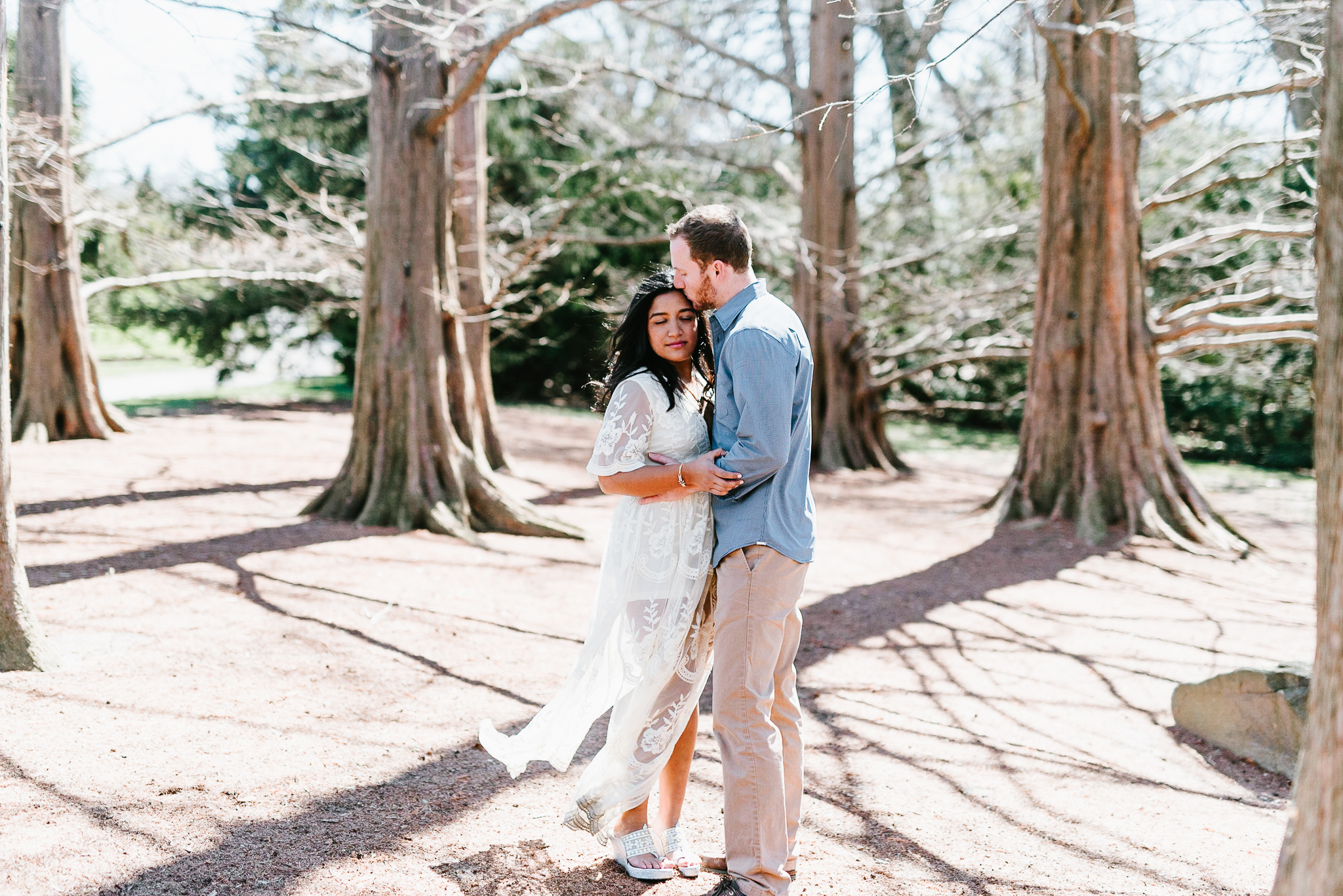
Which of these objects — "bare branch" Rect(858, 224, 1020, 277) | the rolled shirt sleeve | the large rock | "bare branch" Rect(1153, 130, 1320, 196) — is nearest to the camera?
the rolled shirt sleeve

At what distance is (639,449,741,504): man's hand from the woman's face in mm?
347

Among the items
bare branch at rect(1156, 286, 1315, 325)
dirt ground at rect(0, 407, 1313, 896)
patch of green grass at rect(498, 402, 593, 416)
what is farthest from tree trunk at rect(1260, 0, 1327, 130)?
patch of green grass at rect(498, 402, 593, 416)

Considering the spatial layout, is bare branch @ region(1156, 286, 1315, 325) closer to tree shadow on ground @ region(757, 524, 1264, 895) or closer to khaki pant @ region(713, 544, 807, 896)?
tree shadow on ground @ region(757, 524, 1264, 895)

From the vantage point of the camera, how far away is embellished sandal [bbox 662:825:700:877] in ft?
9.82

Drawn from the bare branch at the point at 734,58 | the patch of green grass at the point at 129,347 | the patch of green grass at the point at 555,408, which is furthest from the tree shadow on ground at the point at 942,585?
the patch of green grass at the point at 129,347

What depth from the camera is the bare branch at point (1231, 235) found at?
897 cm

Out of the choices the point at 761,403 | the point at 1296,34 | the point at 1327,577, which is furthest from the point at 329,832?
the point at 1296,34

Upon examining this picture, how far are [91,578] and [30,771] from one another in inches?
110

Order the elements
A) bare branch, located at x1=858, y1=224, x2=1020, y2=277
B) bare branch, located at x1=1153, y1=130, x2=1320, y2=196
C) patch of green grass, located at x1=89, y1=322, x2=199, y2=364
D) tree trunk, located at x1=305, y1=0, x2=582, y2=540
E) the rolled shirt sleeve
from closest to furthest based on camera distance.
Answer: the rolled shirt sleeve, tree trunk, located at x1=305, y1=0, x2=582, y2=540, bare branch, located at x1=1153, y1=130, x2=1320, y2=196, bare branch, located at x1=858, y1=224, x2=1020, y2=277, patch of green grass, located at x1=89, y1=322, x2=199, y2=364

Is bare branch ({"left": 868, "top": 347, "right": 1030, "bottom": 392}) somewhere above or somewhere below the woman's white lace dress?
above

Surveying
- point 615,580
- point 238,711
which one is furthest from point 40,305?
point 615,580

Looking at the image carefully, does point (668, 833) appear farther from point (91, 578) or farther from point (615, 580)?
point (91, 578)

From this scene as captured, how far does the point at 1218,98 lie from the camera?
8.20 meters

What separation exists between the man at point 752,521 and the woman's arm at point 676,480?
0.04 meters
